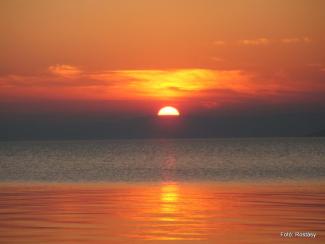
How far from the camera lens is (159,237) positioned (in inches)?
841

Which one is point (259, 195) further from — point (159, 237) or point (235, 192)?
point (159, 237)

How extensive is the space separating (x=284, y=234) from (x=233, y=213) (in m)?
5.82

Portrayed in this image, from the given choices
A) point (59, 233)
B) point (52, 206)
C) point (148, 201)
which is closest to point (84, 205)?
point (52, 206)

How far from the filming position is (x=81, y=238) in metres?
21.2

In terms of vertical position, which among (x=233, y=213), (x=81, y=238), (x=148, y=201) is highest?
(x=148, y=201)

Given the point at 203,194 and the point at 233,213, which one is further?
the point at 203,194

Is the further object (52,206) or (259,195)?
(259,195)

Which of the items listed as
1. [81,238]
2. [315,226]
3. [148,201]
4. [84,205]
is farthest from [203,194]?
[81,238]

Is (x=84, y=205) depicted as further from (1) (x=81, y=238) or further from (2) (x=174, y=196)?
(1) (x=81, y=238)

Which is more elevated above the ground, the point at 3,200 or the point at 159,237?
the point at 3,200

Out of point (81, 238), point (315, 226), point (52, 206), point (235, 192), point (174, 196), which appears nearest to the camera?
point (81, 238)

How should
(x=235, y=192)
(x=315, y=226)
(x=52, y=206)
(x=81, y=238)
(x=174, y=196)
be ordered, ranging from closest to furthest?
1. (x=81, y=238)
2. (x=315, y=226)
3. (x=52, y=206)
4. (x=174, y=196)
5. (x=235, y=192)

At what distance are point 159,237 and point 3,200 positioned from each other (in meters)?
14.2

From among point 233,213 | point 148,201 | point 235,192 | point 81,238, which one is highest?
point 235,192
